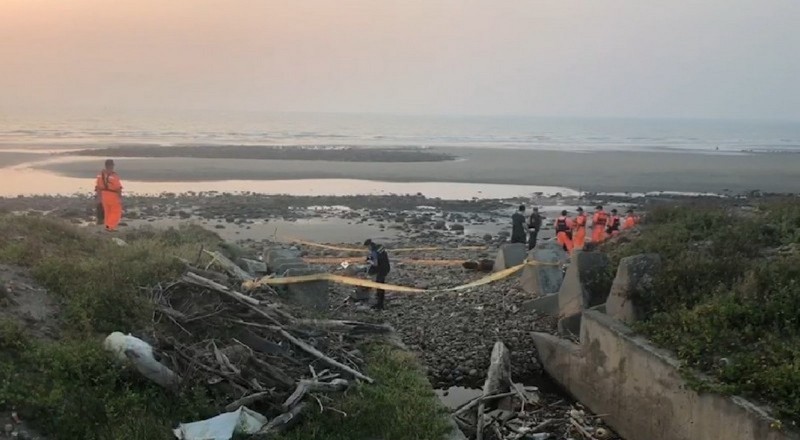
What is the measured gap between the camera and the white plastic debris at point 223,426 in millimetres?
6582

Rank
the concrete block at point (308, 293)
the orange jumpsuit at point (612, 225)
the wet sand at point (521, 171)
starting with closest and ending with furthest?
the concrete block at point (308, 293) → the orange jumpsuit at point (612, 225) → the wet sand at point (521, 171)

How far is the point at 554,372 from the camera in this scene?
37.8 feet

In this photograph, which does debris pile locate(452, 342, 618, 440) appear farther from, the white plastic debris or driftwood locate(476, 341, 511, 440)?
the white plastic debris

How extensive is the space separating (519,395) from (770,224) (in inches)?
237

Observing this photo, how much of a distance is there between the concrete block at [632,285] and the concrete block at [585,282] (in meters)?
1.31

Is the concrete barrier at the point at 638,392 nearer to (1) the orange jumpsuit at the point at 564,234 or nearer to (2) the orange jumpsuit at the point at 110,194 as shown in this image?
(1) the orange jumpsuit at the point at 564,234

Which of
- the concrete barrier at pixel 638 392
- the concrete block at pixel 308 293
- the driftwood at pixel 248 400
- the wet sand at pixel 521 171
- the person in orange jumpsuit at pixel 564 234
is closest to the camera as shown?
the driftwood at pixel 248 400

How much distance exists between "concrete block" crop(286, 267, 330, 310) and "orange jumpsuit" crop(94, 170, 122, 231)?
5.76 m

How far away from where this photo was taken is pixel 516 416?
386 inches

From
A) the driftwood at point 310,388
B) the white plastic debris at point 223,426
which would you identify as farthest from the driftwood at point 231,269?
the white plastic debris at point 223,426

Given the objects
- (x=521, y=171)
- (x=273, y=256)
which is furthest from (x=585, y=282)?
(x=521, y=171)

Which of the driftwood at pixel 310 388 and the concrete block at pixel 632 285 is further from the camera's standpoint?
the concrete block at pixel 632 285

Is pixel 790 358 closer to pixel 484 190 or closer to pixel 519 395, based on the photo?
pixel 519 395

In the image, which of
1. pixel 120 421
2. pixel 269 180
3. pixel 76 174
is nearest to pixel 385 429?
pixel 120 421
